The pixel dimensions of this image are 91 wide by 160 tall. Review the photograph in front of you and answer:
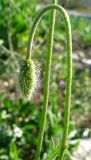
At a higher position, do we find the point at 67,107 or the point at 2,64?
the point at 2,64

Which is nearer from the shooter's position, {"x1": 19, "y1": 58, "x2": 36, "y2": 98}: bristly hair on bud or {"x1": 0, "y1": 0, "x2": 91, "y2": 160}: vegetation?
{"x1": 19, "y1": 58, "x2": 36, "y2": 98}: bristly hair on bud

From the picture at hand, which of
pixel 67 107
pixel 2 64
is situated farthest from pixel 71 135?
pixel 67 107

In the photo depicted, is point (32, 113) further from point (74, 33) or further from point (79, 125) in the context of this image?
point (74, 33)

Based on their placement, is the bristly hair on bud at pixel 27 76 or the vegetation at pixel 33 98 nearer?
the bristly hair on bud at pixel 27 76

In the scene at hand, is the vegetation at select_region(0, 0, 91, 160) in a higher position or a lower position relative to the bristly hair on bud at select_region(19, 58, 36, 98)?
higher

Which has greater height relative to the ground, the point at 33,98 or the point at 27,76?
the point at 33,98

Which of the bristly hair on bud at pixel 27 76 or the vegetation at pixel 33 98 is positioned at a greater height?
the vegetation at pixel 33 98

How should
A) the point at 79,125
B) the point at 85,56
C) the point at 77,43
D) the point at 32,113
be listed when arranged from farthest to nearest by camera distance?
the point at 77,43 < the point at 85,56 < the point at 79,125 < the point at 32,113

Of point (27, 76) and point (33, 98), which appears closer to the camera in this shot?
point (27, 76)
